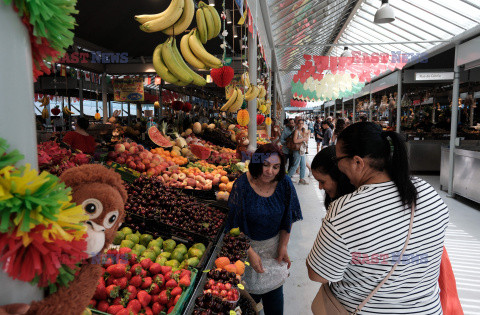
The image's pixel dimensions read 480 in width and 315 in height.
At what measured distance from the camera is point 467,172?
6.32m

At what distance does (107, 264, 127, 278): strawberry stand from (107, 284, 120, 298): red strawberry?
89mm

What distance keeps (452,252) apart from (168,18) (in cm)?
439

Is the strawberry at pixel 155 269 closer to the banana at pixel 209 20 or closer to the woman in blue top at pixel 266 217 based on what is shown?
the woman in blue top at pixel 266 217

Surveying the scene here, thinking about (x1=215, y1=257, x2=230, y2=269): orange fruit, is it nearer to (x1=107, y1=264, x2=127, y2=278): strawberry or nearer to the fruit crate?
the fruit crate

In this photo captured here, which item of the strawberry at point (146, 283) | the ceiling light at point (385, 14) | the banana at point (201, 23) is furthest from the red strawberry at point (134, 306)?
the ceiling light at point (385, 14)

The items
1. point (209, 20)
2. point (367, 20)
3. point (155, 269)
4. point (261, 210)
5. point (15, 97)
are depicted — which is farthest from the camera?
point (367, 20)

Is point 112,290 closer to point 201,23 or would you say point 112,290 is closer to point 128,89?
point 201,23

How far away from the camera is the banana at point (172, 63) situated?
6.58ft

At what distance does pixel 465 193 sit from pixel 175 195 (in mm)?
6058

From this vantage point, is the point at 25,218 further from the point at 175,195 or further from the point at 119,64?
the point at 119,64

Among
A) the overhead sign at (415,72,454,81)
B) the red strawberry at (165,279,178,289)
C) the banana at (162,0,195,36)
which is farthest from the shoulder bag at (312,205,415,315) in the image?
the overhead sign at (415,72,454,81)

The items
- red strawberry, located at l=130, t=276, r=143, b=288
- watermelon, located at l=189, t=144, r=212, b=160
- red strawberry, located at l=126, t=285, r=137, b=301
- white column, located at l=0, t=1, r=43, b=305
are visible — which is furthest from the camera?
watermelon, located at l=189, t=144, r=212, b=160

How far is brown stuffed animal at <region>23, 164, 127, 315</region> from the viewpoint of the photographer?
0.69 metres

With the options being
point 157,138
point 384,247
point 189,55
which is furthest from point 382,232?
point 157,138
